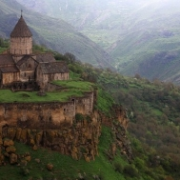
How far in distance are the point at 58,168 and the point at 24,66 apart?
17.6m

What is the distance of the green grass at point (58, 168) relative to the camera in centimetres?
3862

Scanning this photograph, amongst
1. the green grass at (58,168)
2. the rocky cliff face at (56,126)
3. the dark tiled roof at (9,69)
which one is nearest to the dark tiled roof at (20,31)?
the dark tiled roof at (9,69)

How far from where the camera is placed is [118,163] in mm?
50250

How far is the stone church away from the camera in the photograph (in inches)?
2087

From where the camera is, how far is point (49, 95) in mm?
45625

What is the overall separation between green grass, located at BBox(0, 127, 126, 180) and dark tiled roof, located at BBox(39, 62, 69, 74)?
42.5 feet

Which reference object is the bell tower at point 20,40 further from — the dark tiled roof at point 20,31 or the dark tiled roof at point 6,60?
the dark tiled roof at point 6,60

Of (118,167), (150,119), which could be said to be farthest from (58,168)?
(150,119)

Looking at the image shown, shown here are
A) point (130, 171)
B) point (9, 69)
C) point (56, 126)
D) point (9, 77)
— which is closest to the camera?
point (56, 126)

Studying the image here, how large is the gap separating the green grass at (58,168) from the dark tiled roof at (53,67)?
12968mm

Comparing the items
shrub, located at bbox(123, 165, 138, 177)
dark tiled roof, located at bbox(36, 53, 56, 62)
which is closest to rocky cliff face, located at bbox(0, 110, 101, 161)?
shrub, located at bbox(123, 165, 138, 177)

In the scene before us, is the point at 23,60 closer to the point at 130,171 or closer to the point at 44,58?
the point at 44,58

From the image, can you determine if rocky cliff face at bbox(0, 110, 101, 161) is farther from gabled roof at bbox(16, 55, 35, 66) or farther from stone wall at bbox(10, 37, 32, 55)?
stone wall at bbox(10, 37, 32, 55)

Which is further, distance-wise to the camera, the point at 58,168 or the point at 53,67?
the point at 53,67
